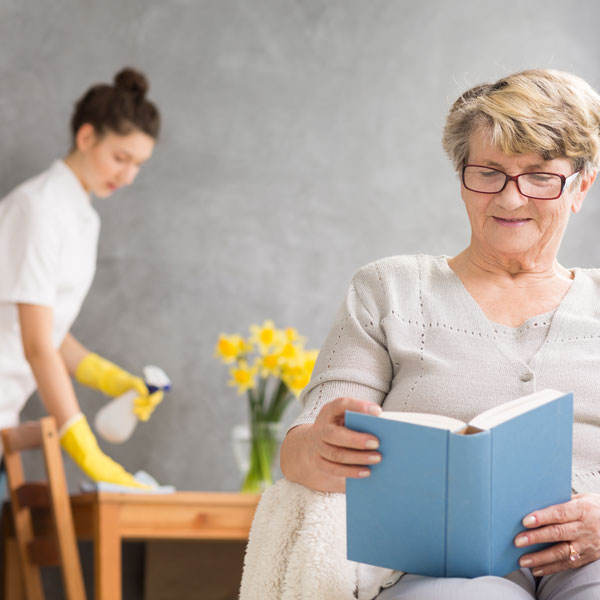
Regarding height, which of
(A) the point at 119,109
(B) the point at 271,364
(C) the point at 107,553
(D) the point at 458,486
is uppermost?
(A) the point at 119,109

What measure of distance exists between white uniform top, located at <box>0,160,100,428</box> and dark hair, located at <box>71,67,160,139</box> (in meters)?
0.14

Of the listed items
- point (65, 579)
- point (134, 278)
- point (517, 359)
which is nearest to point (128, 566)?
point (65, 579)

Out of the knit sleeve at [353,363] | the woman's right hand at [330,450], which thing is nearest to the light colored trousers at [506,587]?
the woman's right hand at [330,450]

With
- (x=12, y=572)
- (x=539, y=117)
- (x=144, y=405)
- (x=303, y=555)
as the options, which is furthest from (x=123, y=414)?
(x=539, y=117)

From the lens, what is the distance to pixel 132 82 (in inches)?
87.1

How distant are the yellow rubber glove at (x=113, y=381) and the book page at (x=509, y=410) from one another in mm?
1360

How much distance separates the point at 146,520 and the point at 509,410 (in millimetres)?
1229

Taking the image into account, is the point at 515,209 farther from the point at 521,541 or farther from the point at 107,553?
the point at 107,553

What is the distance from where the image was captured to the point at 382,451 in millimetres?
910

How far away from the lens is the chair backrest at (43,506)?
1885mm

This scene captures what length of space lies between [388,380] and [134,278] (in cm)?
128

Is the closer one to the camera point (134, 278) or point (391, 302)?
point (391, 302)

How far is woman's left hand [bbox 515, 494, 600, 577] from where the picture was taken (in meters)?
0.95

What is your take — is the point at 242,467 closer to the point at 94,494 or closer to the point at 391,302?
the point at 94,494
